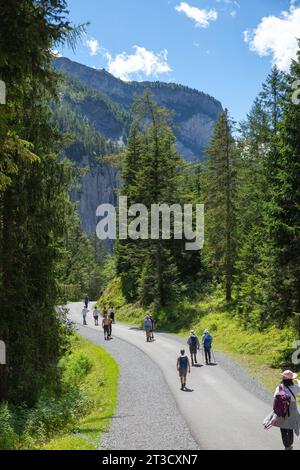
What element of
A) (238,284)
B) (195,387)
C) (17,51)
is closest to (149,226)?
(238,284)

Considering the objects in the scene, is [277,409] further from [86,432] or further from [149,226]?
[149,226]

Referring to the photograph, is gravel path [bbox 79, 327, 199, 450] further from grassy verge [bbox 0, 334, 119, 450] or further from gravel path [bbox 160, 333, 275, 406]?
gravel path [bbox 160, 333, 275, 406]

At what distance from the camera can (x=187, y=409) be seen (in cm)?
1510

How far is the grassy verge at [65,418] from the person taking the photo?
11.6 metres

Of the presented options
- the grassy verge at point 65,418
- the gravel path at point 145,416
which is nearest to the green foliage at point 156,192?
the gravel path at point 145,416

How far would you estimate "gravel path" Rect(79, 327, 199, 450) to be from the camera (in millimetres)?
11312

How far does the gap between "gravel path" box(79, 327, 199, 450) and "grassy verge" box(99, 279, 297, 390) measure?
4770mm

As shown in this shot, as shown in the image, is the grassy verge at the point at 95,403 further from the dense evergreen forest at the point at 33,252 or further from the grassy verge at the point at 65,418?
the dense evergreen forest at the point at 33,252

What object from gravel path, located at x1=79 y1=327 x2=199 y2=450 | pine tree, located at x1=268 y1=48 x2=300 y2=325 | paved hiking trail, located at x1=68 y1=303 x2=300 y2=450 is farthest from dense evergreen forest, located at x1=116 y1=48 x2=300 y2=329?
gravel path, located at x1=79 y1=327 x2=199 y2=450

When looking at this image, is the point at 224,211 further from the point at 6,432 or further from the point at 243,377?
the point at 6,432

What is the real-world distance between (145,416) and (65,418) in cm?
263

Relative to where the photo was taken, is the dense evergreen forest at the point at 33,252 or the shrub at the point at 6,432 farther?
the dense evergreen forest at the point at 33,252

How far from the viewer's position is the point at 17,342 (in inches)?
613
